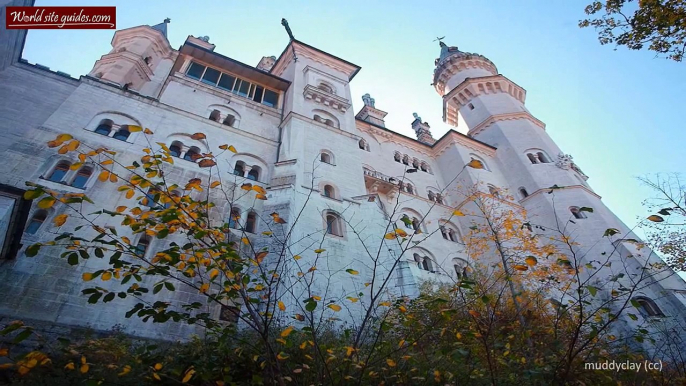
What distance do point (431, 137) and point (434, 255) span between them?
20.6 meters

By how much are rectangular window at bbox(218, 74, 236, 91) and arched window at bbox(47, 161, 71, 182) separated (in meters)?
9.45

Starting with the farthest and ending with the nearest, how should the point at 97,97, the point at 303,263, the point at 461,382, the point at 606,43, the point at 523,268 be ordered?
the point at 97,97 → the point at 303,263 → the point at 606,43 → the point at 461,382 → the point at 523,268

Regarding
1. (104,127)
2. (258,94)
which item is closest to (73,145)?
(104,127)

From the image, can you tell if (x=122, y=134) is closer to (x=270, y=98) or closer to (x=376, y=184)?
(x=270, y=98)

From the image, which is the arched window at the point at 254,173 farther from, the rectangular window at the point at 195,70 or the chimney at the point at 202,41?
the chimney at the point at 202,41

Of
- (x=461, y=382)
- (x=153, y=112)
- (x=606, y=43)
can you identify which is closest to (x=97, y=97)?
→ (x=153, y=112)

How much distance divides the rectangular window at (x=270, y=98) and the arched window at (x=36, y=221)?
12.3 meters

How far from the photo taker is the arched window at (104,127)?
1377 centimetres

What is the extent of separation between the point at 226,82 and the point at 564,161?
22352 millimetres

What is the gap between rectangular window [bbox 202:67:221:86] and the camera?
1972 cm

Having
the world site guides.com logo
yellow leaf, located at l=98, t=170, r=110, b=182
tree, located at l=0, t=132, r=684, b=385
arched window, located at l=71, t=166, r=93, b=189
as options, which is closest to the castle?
arched window, located at l=71, t=166, r=93, b=189

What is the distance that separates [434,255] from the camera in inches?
766

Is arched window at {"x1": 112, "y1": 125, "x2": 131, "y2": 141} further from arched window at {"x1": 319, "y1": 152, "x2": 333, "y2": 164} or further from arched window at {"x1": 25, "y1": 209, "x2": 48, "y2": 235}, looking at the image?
arched window at {"x1": 319, "y1": 152, "x2": 333, "y2": 164}

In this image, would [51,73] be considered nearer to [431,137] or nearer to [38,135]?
[38,135]
